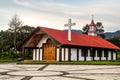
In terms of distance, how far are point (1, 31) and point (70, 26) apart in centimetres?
2686

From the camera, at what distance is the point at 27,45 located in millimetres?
42062

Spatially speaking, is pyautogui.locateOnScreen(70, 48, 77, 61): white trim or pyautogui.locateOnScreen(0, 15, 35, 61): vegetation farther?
pyautogui.locateOnScreen(0, 15, 35, 61): vegetation

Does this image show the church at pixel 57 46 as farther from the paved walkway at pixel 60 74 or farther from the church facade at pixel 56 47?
the paved walkway at pixel 60 74

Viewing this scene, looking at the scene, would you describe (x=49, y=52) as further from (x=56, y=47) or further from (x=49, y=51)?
(x=56, y=47)

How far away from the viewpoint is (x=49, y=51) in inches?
1607

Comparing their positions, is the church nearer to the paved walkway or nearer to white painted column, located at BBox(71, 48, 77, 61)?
white painted column, located at BBox(71, 48, 77, 61)

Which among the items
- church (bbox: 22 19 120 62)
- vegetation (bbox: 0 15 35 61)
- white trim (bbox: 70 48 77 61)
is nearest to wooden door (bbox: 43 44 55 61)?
church (bbox: 22 19 120 62)

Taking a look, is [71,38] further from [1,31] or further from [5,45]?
[1,31]

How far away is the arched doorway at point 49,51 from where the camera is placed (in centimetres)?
4028

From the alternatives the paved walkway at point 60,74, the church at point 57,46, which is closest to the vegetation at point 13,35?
the church at point 57,46

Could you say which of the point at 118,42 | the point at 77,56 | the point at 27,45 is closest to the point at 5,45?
the point at 27,45

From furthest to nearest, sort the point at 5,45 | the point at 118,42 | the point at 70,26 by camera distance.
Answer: the point at 118,42 → the point at 5,45 → the point at 70,26

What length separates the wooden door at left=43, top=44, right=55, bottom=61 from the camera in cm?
4025

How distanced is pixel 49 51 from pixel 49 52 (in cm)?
13
